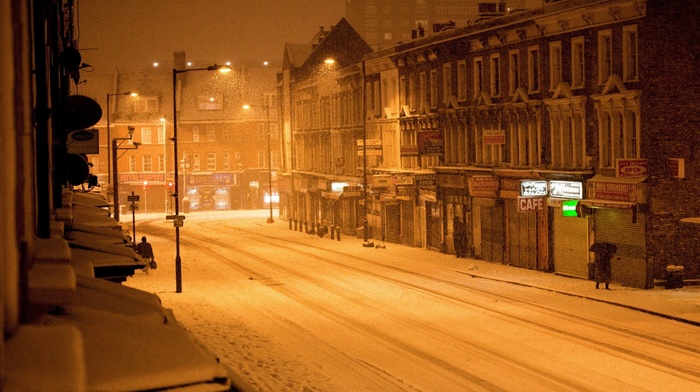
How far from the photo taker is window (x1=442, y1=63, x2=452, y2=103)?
169ft

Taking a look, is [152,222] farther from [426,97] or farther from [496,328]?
[496,328]

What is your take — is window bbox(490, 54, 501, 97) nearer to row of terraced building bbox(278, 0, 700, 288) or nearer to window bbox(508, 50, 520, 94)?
row of terraced building bbox(278, 0, 700, 288)

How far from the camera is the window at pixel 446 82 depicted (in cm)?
5156

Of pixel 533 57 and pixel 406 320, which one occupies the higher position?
pixel 533 57

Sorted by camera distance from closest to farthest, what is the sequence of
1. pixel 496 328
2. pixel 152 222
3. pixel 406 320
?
pixel 496 328, pixel 406 320, pixel 152 222

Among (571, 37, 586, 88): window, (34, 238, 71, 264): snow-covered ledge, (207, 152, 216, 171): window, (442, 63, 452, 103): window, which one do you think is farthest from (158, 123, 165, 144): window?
(34, 238, 71, 264): snow-covered ledge

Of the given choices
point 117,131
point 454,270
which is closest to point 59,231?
point 454,270

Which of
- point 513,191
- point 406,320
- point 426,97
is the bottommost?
point 406,320

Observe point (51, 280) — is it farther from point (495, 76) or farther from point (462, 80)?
point (462, 80)

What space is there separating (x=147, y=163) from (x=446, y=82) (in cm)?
5482

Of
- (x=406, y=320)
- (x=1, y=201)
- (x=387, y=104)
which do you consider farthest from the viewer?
(x=387, y=104)

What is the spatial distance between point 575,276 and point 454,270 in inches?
243

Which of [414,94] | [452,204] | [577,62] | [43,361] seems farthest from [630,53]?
[43,361]

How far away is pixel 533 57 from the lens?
43188 millimetres
